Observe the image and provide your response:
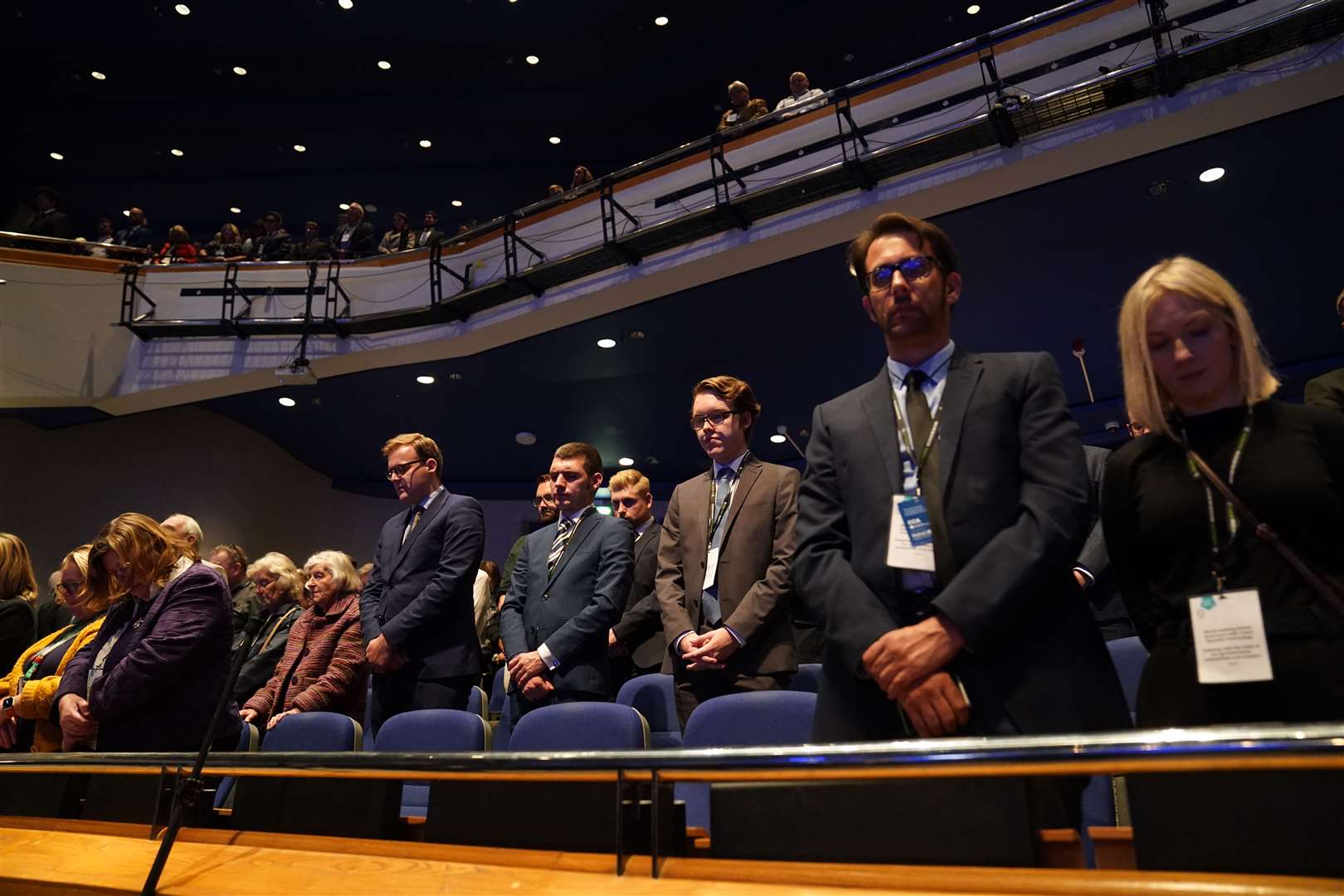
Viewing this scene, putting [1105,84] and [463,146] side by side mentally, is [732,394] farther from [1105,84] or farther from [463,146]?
[463,146]

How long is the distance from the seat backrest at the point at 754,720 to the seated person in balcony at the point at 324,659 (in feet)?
5.87

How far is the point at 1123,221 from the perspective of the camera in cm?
534

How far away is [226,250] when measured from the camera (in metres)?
8.83

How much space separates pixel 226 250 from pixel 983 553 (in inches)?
364

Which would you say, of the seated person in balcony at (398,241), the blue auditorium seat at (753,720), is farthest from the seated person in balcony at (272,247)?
the blue auditorium seat at (753,720)

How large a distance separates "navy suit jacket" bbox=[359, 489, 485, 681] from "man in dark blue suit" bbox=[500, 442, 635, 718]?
0.56 ft

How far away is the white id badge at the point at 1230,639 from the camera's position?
1.14 m

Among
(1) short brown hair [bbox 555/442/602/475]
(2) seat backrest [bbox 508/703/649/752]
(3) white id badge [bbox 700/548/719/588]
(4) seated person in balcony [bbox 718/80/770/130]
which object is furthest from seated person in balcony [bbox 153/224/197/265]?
(2) seat backrest [bbox 508/703/649/752]

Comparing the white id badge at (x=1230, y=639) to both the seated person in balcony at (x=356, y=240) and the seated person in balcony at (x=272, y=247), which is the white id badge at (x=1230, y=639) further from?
the seated person in balcony at (x=272, y=247)

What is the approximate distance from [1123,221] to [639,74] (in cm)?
791

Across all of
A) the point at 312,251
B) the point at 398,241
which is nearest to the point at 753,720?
the point at 398,241

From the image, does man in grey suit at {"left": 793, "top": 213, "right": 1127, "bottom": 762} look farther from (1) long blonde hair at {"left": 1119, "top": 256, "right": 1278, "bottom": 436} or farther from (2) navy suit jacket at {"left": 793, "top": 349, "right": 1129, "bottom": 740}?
(1) long blonde hair at {"left": 1119, "top": 256, "right": 1278, "bottom": 436}

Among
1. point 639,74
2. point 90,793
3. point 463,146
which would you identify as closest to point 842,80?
point 639,74

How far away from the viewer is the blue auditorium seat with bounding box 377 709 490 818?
7.25 ft
